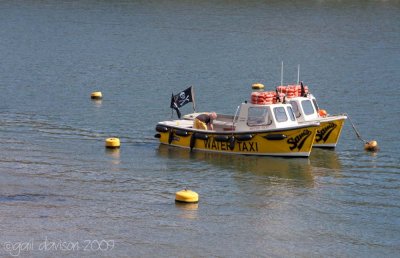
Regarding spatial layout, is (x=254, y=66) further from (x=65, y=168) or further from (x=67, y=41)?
(x=65, y=168)

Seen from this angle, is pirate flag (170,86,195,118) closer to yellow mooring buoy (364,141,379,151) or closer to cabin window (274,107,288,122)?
cabin window (274,107,288,122)

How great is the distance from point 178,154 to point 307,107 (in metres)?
7.40

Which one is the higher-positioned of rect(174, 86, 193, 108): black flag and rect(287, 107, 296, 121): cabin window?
rect(174, 86, 193, 108): black flag

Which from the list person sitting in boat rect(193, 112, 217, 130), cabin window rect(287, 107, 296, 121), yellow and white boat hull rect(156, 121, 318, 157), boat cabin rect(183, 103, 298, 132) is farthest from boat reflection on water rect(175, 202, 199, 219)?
person sitting in boat rect(193, 112, 217, 130)

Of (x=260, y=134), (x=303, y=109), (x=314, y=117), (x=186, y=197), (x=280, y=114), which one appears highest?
(x=303, y=109)

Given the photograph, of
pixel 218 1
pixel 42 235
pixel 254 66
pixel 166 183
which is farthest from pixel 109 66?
pixel 218 1

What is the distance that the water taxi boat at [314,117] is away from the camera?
54.3 m

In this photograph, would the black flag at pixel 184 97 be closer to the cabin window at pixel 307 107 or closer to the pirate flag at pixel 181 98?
the pirate flag at pixel 181 98

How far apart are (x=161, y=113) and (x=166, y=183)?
676 inches

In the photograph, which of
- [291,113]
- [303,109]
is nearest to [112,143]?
[291,113]

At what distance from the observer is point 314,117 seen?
55719 mm

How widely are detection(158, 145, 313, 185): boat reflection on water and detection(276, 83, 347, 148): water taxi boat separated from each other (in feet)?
7.66

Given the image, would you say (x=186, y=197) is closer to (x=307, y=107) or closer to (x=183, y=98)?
(x=307, y=107)

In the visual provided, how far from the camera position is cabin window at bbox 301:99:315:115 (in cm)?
5566
